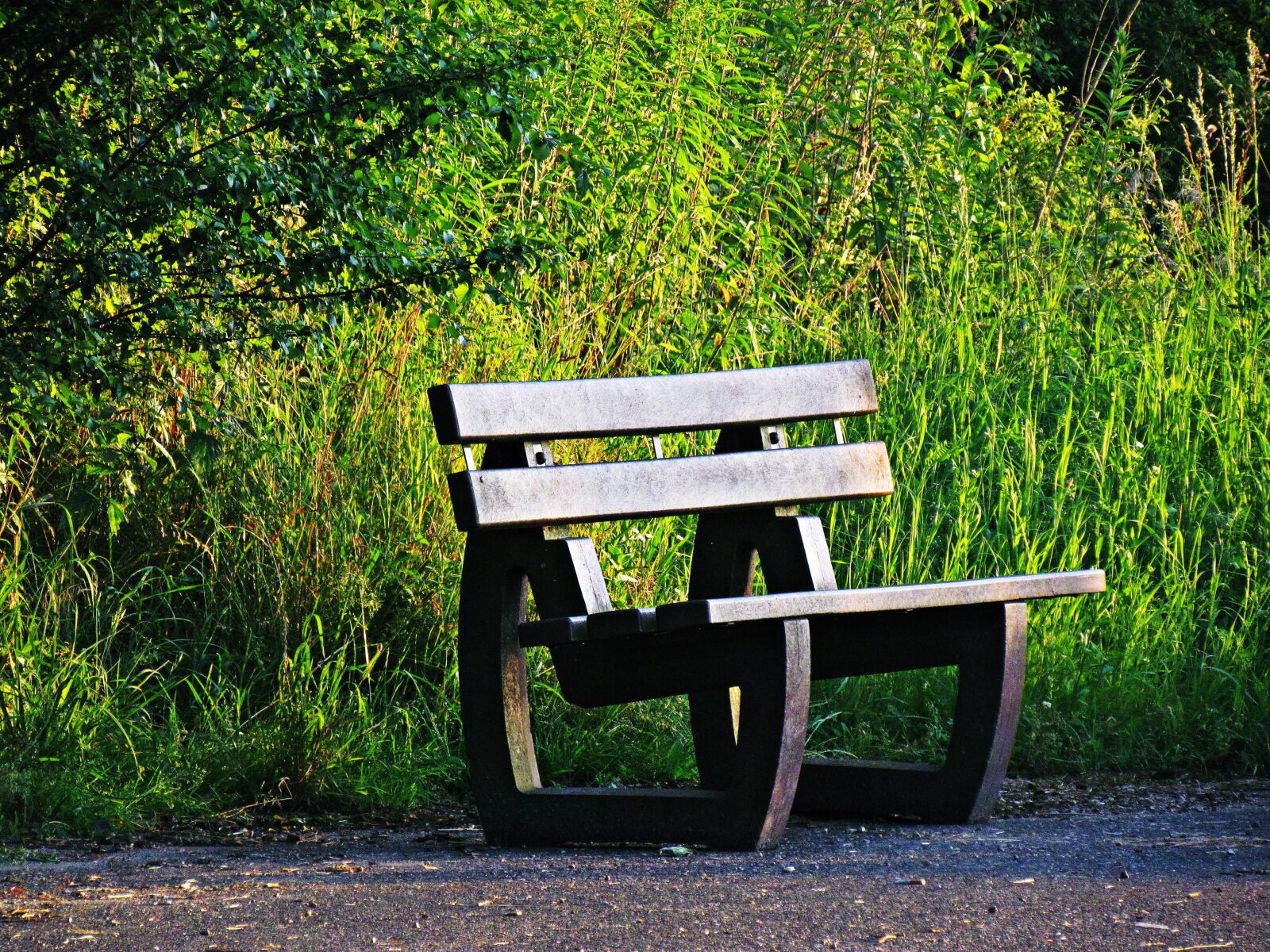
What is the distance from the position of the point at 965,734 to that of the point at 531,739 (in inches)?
36.7

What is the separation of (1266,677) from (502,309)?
8.09 feet

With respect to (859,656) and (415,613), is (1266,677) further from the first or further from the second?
(415,613)

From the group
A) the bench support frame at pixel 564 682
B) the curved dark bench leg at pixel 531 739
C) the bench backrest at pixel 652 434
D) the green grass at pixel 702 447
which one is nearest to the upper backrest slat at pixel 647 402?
the bench backrest at pixel 652 434

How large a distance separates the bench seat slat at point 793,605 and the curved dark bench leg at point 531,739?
79 millimetres

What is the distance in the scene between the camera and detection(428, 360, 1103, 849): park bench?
3035mm

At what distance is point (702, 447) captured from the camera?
5137 mm

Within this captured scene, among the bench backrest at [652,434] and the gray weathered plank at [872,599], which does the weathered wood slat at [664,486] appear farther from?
the gray weathered plank at [872,599]

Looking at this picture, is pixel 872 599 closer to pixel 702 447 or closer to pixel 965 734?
pixel 965 734

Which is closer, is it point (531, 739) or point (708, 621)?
point (708, 621)

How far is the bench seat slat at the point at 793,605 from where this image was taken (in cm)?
281

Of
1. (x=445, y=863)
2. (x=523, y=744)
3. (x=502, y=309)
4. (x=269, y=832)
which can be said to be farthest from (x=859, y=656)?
(x=502, y=309)

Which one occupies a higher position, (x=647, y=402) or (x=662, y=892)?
(x=647, y=402)

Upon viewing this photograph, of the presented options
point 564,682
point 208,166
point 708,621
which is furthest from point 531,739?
point 208,166

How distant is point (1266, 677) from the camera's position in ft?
14.5
